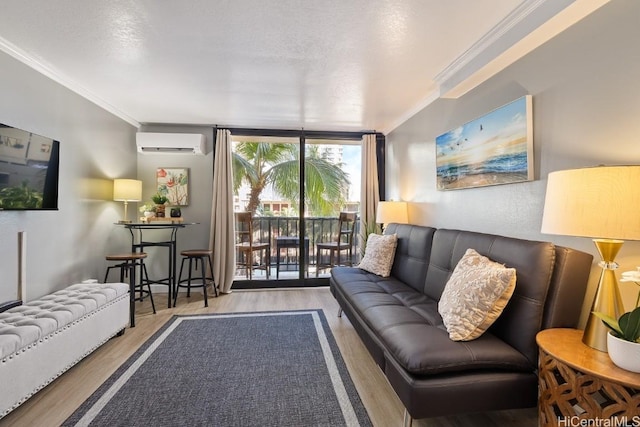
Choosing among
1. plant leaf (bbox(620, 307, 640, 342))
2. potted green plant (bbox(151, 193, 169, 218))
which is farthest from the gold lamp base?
potted green plant (bbox(151, 193, 169, 218))

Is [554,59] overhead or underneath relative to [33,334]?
overhead

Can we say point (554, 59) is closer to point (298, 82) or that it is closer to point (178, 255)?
point (298, 82)

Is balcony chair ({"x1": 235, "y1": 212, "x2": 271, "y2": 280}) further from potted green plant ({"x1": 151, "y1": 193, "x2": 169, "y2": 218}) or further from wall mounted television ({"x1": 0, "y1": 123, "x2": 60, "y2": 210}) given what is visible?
wall mounted television ({"x1": 0, "y1": 123, "x2": 60, "y2": 210})

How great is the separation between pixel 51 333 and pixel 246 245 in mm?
2715

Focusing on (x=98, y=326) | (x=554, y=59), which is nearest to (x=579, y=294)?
(x=554, y=59)

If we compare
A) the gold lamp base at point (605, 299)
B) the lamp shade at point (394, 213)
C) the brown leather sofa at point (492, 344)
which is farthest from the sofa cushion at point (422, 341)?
the lamp shade at point (394, 213)

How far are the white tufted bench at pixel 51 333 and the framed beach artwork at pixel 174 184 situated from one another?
1676mm

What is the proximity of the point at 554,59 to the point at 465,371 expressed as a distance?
1821mm

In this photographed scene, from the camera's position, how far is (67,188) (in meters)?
2.90

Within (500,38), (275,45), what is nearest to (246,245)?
(275,45)

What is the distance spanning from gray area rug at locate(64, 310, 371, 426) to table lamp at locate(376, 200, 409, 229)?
1544mm

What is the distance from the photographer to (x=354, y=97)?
322cm

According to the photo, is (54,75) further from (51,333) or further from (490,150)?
(490,150)

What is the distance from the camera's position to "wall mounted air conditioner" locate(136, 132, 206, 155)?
4.04m
